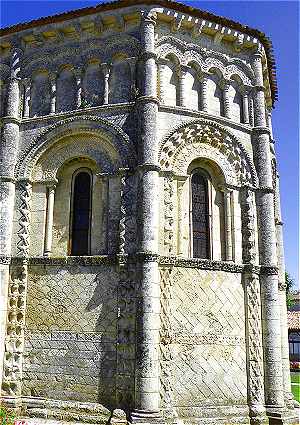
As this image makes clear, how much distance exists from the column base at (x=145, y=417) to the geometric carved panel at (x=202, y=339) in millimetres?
594

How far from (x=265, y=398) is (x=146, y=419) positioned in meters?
3.83

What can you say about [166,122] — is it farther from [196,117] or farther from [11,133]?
[11,133]

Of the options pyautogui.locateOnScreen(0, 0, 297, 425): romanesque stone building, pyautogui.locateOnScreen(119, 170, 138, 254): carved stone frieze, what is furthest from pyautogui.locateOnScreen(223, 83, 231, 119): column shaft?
pyautogui.locateOnScreen(119, 170, 138, 254): carved stone frieze

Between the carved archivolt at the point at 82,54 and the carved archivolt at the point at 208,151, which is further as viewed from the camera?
the carved archivolt at the point at 82,54

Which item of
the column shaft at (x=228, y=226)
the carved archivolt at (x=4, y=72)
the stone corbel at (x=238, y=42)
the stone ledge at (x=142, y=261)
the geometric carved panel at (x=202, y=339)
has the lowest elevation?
the geometric carved panel at (x=202, y=339)

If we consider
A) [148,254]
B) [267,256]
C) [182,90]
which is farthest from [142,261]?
[182,90]

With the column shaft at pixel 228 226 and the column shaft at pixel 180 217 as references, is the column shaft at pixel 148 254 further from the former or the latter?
the column shaft at pixel 228 226

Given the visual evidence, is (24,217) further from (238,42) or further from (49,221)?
(238,42)

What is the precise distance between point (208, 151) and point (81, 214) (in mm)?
4315

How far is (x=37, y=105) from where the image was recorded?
1431 centimetres

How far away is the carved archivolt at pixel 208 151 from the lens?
13.1m

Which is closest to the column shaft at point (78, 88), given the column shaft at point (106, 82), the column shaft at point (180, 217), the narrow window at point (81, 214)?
the column shaft at point (106, 82)

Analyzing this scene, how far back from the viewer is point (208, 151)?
13.7m

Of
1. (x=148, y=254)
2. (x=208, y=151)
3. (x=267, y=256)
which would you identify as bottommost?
(x=148, y=254)
